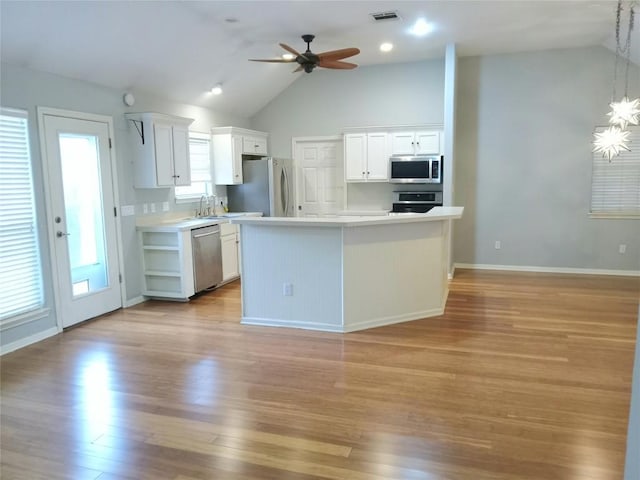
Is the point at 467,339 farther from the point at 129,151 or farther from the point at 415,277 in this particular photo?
the point at 129,151

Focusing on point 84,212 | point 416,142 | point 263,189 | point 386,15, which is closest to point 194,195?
point 263,189

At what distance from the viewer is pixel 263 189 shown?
23.2ft

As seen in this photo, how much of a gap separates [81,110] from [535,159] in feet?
19.2

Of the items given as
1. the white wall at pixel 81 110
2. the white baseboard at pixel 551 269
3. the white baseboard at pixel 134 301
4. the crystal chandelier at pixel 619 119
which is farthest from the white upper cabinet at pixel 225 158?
the crystal chandelier at pixel 619 119

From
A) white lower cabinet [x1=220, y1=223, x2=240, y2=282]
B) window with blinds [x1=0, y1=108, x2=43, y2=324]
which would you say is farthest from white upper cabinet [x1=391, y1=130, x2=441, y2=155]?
window with blinds [x1=0, y1=108, x2=43, y2=324]

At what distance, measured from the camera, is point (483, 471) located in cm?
221

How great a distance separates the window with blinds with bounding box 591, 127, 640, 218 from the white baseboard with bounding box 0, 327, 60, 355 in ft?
22.6

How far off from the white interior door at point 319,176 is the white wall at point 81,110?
1967 millimetres

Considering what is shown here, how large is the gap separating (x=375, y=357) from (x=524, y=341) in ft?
4.47

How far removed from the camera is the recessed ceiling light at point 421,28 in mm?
5133

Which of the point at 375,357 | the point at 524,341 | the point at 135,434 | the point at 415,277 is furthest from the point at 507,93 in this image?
the point at 135,434

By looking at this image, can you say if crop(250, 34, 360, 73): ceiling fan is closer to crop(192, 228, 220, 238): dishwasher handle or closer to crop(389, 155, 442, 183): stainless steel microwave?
crop(389, 155, 442, 183): stainless steel microwave

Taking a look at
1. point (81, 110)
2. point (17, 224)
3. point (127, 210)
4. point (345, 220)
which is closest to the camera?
point (17, 224)

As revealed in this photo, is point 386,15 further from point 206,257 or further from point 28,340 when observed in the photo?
point 28,340
